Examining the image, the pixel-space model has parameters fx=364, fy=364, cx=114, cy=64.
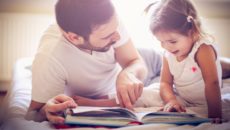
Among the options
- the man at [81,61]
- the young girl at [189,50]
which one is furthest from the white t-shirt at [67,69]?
the young girl at [189,50]

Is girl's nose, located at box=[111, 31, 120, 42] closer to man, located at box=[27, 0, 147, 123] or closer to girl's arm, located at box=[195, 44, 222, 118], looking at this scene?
man, located at box=[27, 0, 147, 123]

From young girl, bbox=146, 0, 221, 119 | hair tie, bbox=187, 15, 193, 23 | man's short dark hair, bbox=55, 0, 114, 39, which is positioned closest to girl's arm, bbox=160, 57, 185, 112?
young girl, bbox=146, 0, 221, 119

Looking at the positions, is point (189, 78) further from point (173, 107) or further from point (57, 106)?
point (57, 106)

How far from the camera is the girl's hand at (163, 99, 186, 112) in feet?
3.15

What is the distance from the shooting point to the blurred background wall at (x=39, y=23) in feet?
3.13

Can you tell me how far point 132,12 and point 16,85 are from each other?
1.36ft

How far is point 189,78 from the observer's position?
→ 100cm

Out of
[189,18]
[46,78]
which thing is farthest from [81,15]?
[189,18]

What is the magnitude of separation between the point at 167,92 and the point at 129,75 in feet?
0.39

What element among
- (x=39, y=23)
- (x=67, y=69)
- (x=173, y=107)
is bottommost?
(x=173, y=107)

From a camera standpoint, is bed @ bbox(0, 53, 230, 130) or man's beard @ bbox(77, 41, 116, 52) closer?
bed @ bbox(0, 53, 230, 130)

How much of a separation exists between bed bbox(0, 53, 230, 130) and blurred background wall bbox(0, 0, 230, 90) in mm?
58

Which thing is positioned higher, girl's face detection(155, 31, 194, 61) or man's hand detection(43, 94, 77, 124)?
girl's face detection(155, 31, 194, 61)

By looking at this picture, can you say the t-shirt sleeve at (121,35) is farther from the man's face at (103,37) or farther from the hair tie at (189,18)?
the hair tie at (189,18)
